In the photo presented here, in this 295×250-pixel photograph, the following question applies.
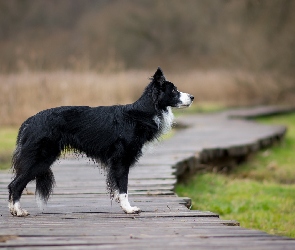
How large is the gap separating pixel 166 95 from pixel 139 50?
4221 centimetres

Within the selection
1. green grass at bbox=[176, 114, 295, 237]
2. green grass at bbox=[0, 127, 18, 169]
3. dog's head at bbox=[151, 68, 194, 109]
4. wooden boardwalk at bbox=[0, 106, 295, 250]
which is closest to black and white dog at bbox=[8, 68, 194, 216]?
dog's head at bbox=[151, 68, 194, 109]

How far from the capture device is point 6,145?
12.6m

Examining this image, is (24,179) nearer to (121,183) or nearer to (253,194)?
(121,183)

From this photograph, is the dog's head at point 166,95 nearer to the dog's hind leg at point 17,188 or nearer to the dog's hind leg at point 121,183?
→ the dog's hind leg at point 121,183

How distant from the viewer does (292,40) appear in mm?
24797

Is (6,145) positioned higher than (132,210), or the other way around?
(6,145)

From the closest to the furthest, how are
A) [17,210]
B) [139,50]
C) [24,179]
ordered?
[17,210]
[24,179]
[139,50]

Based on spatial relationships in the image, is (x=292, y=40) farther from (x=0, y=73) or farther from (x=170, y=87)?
(x=170, y=87)

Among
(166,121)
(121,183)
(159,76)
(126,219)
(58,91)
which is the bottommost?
(126,219)

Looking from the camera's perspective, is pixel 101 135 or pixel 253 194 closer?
pixel 101 135

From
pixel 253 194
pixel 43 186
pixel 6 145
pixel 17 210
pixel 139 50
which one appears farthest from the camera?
pixel 139 50

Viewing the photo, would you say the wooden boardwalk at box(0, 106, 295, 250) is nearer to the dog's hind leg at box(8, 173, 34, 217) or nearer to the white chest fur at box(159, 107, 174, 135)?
the dog's hind leg at box(8, 173, 34, 217)

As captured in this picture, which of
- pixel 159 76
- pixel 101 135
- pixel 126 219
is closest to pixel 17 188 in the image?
pixel 101 135

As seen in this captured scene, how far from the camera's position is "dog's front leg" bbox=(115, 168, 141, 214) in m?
5.36
